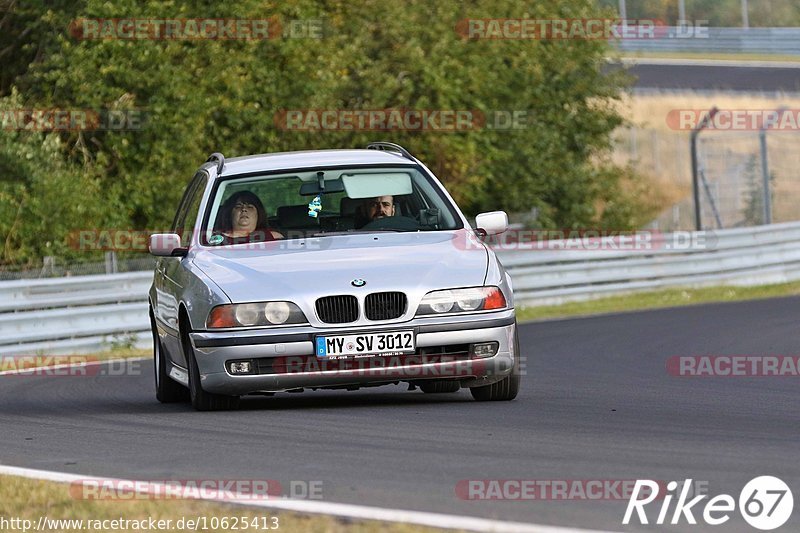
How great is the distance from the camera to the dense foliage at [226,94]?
942 inches

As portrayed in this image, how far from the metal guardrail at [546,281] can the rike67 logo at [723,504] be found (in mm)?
12765

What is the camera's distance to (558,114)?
33594mm

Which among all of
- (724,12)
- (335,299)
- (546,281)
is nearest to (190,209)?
(335,299)

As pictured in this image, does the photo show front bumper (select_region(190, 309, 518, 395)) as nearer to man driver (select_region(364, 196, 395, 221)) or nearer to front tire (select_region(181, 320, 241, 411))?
front tire (select_region(181, 320, 241, 411))

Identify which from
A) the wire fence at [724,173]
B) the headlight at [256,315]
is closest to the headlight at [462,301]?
the headlight at [256,315]

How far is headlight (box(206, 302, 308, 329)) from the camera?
372 inches

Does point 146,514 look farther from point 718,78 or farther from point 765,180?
point 718,78

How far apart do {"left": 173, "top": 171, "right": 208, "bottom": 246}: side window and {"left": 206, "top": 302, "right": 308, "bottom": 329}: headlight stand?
1298 millimetres

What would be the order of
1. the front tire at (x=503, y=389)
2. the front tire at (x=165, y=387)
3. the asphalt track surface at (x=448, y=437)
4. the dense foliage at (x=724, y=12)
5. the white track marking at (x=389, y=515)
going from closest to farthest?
the white track marking at (x=389, y=515)
the asphalt track surface at (x=448, y=437)
the front tire at (x=503, y=389)
the front tire at (x=165, y=387)
the dense foliage at (x=724, y=12)

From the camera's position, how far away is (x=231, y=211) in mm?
10664

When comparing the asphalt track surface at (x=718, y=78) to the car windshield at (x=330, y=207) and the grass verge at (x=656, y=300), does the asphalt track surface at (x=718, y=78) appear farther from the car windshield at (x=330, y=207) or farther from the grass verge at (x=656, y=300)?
the car windshield at (x=330, y=207)

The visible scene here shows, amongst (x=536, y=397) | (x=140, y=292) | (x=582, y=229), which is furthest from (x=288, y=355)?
(x=582, y=229)

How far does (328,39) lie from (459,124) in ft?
9.97

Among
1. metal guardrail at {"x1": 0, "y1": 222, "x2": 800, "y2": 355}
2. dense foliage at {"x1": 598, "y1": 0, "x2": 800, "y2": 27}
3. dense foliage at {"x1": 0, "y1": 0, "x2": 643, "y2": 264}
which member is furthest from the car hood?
dense foliage at {"x1": 598, "y1": 0, "x2": 800, "y2": 27}
